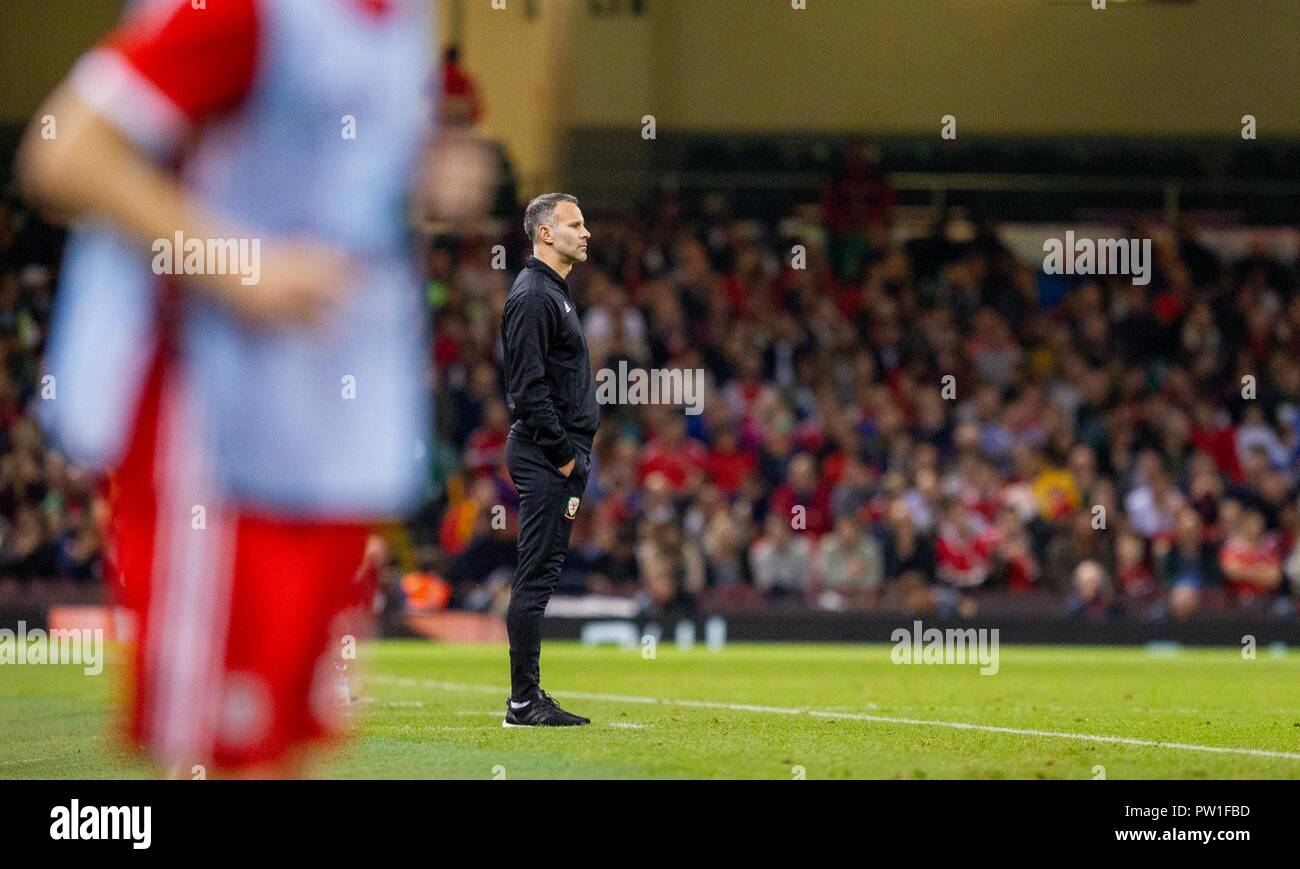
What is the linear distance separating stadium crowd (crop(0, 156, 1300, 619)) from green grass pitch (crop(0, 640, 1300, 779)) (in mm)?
2768

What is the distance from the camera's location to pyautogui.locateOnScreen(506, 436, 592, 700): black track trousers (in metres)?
8.83

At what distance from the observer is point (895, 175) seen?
25.3 meters

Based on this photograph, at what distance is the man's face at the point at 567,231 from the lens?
878cm

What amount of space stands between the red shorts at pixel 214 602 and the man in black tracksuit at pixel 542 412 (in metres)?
5.79

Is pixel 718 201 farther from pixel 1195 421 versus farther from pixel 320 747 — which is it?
pixel 320 747

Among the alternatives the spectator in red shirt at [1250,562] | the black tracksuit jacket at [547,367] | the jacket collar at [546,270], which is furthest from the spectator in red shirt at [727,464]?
the jacket collar at [546,270]

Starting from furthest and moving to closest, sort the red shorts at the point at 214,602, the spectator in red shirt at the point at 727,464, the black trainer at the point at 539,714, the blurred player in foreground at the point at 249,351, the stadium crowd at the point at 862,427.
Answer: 1. the spectator in red shirt at the point at 727,464
2. the stadium crowd at the point at 862,427
3. the black trainer at the point at 539,714
4. the red shorts at the point at 214,602
5. the blurred player in foreground at the point at 249,351

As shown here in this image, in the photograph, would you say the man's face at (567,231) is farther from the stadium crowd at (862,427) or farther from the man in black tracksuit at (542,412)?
the stadium crowd at (862,427)

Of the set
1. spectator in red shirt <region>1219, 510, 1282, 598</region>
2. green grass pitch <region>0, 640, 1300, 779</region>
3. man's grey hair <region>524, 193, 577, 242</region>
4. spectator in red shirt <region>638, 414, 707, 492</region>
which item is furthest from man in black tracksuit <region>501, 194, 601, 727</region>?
spectator in red shirt <region>1219, 510, 1282, 598</region>

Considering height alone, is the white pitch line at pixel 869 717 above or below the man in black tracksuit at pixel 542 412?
below

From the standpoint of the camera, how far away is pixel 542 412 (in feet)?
28.8

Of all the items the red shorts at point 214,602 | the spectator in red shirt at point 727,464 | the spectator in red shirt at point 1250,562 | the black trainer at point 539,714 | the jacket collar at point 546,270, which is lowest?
the black trainer at point 539,714
